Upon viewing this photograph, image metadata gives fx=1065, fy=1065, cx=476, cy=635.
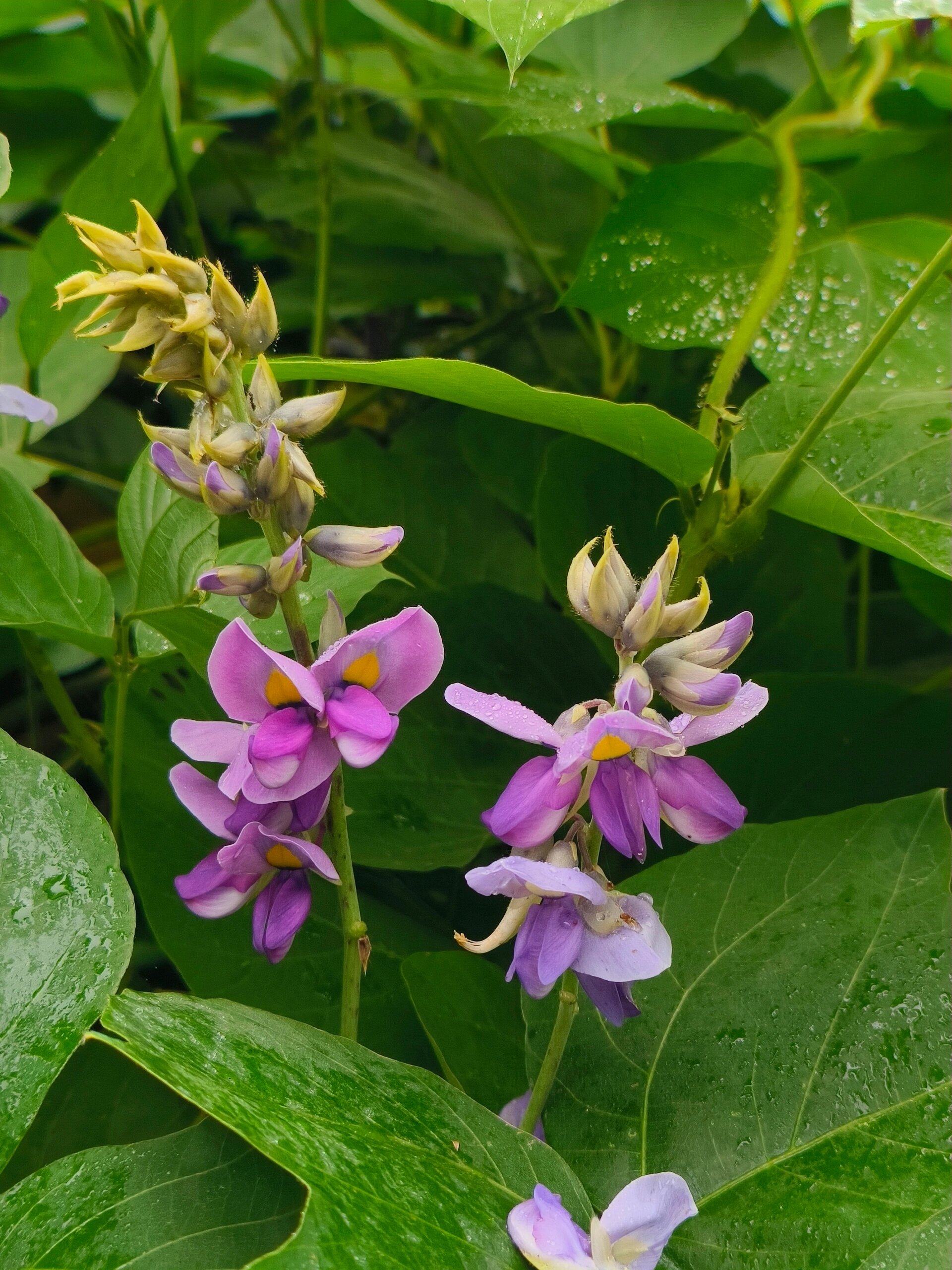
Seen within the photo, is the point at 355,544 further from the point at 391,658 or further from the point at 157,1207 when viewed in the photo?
the point at 157,1207

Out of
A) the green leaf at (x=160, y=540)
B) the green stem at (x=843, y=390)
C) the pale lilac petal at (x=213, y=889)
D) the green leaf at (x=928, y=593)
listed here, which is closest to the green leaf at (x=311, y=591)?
the green leaf at (x=160, y=540)

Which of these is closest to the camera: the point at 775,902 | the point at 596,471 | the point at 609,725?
the point at 609,725

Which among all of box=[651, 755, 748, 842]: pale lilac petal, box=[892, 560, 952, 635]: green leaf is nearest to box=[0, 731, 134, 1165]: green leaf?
box=[651, 755, 748, 842]: pale lilac petal

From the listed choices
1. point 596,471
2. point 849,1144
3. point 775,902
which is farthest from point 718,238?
point 849,1144

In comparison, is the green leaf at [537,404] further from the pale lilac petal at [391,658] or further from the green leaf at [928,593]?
the green leaf at [928,593]

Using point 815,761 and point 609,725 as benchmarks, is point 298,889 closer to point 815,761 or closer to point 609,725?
point 609,725

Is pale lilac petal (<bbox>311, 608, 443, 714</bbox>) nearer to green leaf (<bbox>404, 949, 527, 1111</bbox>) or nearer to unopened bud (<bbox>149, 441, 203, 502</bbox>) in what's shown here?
unopened bud (<bbox>149, 441, 203, 502</bbox>)

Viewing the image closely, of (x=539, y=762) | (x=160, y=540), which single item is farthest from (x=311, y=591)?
(x=539, y=762)
